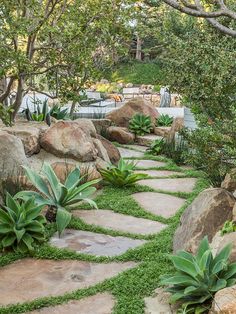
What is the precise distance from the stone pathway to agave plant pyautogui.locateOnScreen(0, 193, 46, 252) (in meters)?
0.15

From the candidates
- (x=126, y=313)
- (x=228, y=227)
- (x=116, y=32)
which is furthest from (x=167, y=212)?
(x=116, y=32)

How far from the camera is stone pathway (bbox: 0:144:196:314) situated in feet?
9.50

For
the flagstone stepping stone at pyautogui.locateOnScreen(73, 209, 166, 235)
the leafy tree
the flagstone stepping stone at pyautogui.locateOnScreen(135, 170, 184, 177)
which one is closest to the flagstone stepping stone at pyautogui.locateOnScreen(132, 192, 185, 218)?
the flagstone stepping stone at pyautogui.locateOnScreen(73, 209, 166, 235)

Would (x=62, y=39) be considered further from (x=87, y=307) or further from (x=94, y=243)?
(x=87, y=307)

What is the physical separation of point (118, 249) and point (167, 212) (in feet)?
3.69

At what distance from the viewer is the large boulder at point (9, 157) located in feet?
15.2

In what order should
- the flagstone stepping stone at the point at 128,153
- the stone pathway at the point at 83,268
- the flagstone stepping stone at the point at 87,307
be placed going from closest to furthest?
the flagstone stepping stone at the point at 87,307 → the stone pathway at the point at 83,268 → the flagstone stepping stone at the point at 128,153

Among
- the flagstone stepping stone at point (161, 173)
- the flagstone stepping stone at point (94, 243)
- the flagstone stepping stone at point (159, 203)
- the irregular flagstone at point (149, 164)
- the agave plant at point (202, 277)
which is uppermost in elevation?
the agave plant at point (202, 277)

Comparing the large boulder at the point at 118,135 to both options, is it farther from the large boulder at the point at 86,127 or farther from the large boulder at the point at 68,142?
the large boulder at the point at 68,142

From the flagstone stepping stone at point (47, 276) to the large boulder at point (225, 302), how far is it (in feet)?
3.25

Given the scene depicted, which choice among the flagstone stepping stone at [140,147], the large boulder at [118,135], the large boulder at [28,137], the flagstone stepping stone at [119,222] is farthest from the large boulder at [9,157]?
the large boulder at [118,135]

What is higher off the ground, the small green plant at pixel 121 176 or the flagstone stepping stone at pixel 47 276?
the small green plant at pixel 121 176

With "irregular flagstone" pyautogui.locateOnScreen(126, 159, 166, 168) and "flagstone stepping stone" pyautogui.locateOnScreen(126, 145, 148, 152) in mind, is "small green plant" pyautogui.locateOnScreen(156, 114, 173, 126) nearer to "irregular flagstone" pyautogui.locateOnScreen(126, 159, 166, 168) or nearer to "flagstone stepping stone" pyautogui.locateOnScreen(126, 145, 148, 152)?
"flagstone stepping stone" pyautogui.locateOnScreen(126, 145, 148, 152)

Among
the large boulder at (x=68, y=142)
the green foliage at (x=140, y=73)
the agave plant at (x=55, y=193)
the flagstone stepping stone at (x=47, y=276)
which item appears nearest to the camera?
the flagstone stepping stone at (x=47, y=276)
